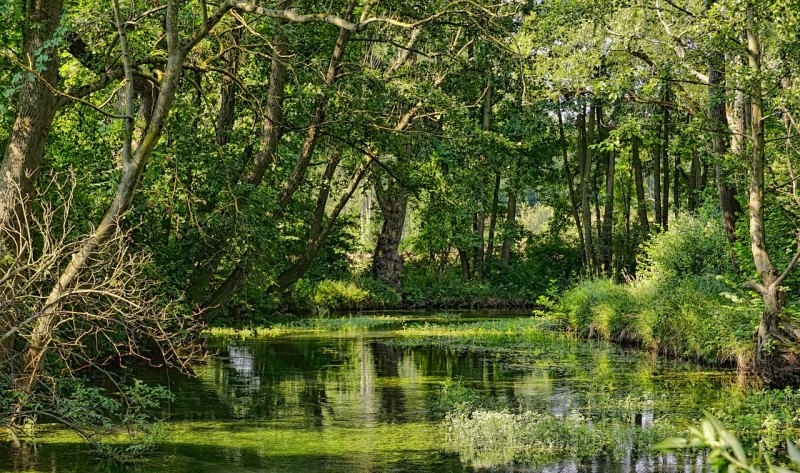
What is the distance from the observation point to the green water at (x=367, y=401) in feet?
29.4

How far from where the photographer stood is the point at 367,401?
12.9m

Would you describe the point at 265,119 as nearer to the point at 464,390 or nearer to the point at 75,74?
the point at 75,74

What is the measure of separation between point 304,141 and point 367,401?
21.9ft

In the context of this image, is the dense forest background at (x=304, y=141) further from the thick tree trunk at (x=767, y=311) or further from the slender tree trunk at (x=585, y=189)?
the slender tree trunk at (x=585, y=189)

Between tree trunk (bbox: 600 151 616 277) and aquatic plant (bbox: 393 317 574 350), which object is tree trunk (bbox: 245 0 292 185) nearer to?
aquatic plant (bbox: 393 317 574 350)

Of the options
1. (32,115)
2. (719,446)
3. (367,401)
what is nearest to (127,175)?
(32,115)

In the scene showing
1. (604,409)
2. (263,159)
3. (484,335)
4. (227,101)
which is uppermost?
(227,101)

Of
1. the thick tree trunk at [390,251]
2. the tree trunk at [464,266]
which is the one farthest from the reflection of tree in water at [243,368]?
the tree trunk at [464,266]

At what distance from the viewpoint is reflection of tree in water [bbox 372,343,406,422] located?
11814 millimetres

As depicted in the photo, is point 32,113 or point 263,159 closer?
point 32,113

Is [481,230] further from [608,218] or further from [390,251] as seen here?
[608,218]

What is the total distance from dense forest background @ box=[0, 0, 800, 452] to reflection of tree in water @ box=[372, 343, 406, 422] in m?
2.58

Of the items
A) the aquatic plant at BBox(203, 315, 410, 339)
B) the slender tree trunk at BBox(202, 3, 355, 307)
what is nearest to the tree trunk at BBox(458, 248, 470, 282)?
the aquatic plant at BBox(203, 315, 410, 339)

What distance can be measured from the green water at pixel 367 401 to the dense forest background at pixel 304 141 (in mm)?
936
